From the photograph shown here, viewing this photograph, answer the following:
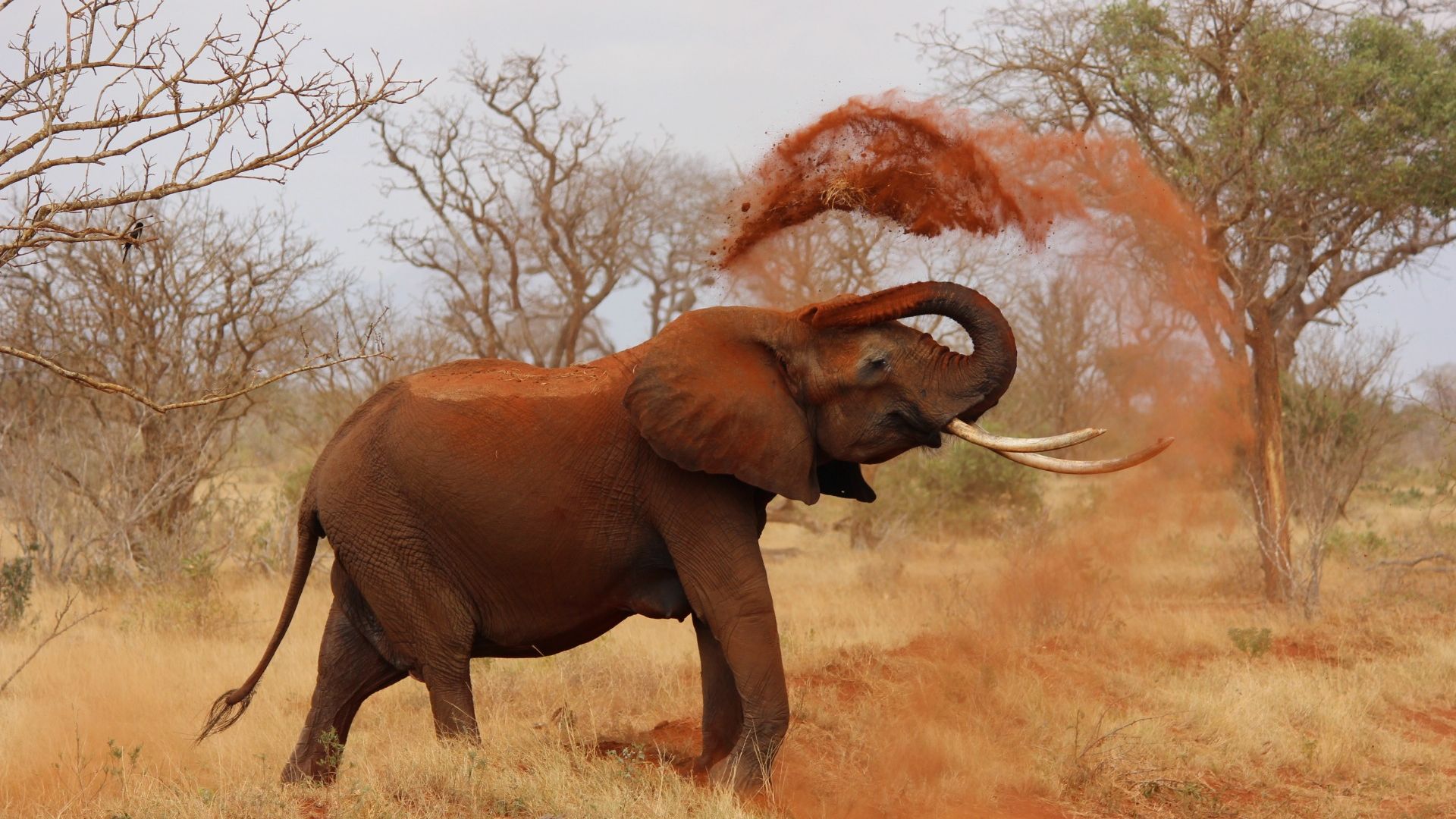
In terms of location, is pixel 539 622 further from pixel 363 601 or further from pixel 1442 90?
pixel 1442 90

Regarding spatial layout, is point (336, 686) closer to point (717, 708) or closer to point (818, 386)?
point (717, 708)

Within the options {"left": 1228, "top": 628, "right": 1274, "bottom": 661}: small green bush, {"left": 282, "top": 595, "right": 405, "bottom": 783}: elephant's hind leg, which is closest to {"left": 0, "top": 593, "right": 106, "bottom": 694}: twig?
{"left": 282, "top": 595, "right": 405, "bottom": 783}: elephant's hind leg

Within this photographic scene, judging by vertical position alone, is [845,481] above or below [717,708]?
above

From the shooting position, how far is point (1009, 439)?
698 centimetres

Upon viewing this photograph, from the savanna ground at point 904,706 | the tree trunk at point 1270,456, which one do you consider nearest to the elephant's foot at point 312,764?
the savanna ground at point 904,706

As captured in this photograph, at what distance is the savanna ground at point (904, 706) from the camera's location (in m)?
7.06

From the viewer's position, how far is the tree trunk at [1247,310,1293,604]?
1364 centimetres

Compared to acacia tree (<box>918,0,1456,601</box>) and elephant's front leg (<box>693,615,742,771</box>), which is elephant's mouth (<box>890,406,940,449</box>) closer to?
elephant's front leg (<box>693,615,742,771</box>)

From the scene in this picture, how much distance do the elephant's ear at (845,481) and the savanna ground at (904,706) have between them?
1584 millimetres

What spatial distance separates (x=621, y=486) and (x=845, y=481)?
1267 mm

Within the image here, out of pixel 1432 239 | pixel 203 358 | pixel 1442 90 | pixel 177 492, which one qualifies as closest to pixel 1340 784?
pixel 1442 90

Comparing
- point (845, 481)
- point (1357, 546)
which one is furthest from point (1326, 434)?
point (845, 481)

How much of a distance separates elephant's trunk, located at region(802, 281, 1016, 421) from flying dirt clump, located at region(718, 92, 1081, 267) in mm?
678

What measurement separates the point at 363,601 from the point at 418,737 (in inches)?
45.9
